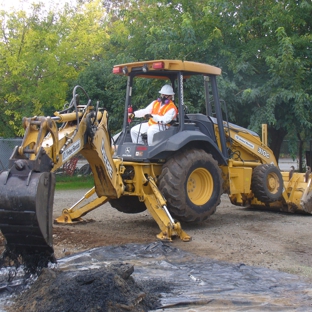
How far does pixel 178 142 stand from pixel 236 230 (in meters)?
1.82

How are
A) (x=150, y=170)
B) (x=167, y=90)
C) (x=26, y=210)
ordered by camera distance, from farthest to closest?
1. (x=167, y=90)
2. (x=150, y=170)
3. (x=26, y=210)

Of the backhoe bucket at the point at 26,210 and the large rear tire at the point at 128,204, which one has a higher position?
the backhoe bucket at the point at 26,210

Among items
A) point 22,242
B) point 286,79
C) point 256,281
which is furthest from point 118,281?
point 286,79

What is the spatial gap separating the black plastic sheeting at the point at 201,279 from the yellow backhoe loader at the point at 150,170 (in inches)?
39.6

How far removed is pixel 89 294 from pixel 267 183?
6084 millimetres

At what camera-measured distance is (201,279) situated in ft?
18.5

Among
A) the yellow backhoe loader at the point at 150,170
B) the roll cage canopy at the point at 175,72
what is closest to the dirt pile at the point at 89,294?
the yellow backhoe loader at the point at 150,170

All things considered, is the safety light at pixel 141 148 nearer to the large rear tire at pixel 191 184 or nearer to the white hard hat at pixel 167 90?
the large rear tire at pixel 191 184

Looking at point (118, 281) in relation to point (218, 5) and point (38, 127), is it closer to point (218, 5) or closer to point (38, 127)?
point (38, 127)

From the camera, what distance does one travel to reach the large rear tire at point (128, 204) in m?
9.38

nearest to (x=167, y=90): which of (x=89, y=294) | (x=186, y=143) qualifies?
(x=186, y=143)

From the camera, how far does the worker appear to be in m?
8.74

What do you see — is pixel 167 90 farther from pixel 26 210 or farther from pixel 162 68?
pixel 26 210

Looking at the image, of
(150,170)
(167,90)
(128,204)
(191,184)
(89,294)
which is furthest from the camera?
(128,204)
